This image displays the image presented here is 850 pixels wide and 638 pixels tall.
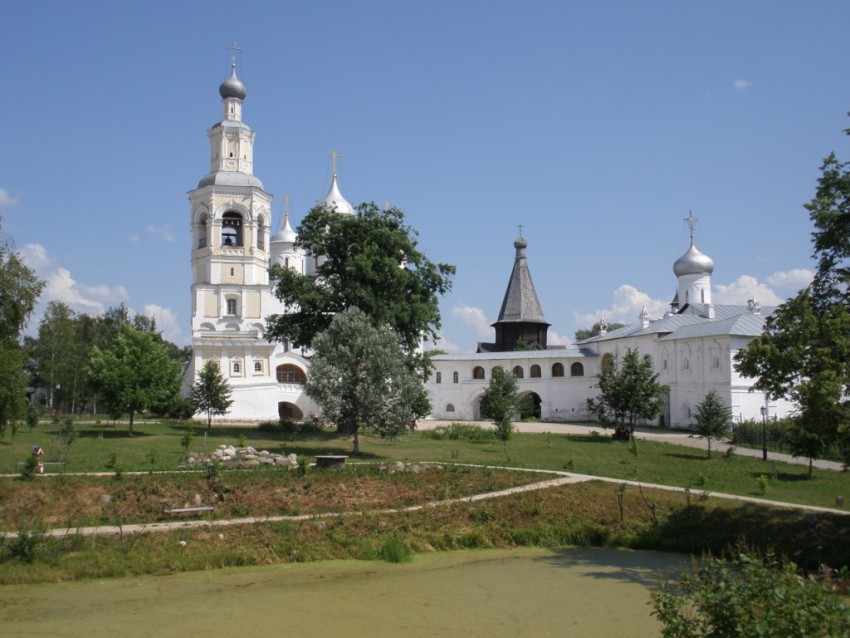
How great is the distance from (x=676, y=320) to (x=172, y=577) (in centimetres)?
3851

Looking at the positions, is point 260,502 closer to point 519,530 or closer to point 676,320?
point 519,530

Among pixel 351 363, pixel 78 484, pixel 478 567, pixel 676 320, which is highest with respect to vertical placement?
pixel 676 320

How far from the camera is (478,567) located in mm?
15578

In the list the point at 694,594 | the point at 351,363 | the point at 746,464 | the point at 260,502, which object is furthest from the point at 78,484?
the point at 746,464

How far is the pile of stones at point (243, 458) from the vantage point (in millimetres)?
22328

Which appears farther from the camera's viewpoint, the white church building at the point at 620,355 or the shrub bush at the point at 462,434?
the white church building at the point at 620,355

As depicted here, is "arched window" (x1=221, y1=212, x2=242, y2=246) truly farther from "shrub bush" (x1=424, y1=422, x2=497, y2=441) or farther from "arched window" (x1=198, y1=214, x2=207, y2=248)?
"shrub bush" (x1=424, y1=422, x2=497, y2=441)

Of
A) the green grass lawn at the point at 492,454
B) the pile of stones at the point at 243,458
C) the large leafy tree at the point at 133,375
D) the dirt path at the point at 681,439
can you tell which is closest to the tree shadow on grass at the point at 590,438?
the green grass lawn at the point at 492,454

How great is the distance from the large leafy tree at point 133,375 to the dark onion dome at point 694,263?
35.2m

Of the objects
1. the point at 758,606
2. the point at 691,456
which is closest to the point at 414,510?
the point at 758,606

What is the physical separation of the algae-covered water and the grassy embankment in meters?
0.73

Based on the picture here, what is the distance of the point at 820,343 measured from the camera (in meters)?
15.2

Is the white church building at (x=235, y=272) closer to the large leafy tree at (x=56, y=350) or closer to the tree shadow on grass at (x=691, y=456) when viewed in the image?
the large leafy tree at (x=56, y=350)

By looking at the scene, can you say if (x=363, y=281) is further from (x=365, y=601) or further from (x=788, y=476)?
(x=365, y=601)
